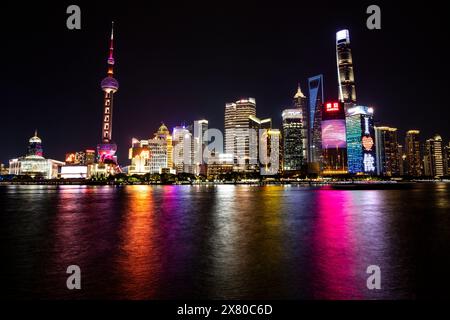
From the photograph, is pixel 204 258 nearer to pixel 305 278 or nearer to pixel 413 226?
pixel 305 278

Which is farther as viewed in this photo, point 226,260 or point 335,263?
point 226,260

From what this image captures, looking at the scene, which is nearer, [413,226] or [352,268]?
[352,268]

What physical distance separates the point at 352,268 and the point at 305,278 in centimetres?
297

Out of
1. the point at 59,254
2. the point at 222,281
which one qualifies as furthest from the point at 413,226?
the point at 59,254

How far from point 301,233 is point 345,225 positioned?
6.33 meters

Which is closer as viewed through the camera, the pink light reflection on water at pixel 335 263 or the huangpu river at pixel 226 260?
the pink light reflection on water at pixel 335 263

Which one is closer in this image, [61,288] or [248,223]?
[61,288]

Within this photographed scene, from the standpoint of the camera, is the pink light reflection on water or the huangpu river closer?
the pink light reflection on water

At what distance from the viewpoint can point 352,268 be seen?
15.1m
